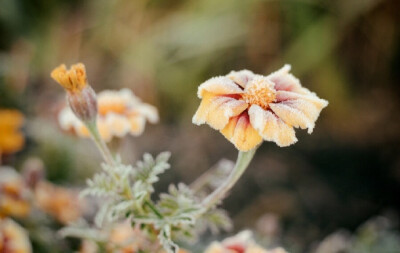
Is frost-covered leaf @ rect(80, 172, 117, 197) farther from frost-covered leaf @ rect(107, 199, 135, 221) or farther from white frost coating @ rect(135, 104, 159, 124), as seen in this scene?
white frost coating @ rect(135, 104, 159, 124)

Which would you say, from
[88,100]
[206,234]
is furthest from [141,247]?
[206,234]

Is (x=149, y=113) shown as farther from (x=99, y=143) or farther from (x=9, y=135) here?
(x=9, y=135)

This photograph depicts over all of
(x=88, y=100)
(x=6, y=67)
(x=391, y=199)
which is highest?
(x=6, y=67)

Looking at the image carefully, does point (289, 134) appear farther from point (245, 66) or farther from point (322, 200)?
point (245, 66)

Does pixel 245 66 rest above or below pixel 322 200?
above

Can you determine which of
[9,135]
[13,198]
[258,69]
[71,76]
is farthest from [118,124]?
[258,69]

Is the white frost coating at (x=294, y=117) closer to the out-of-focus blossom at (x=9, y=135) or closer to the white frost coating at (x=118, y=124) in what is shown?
the white frost coating at (x=118, y=124)
